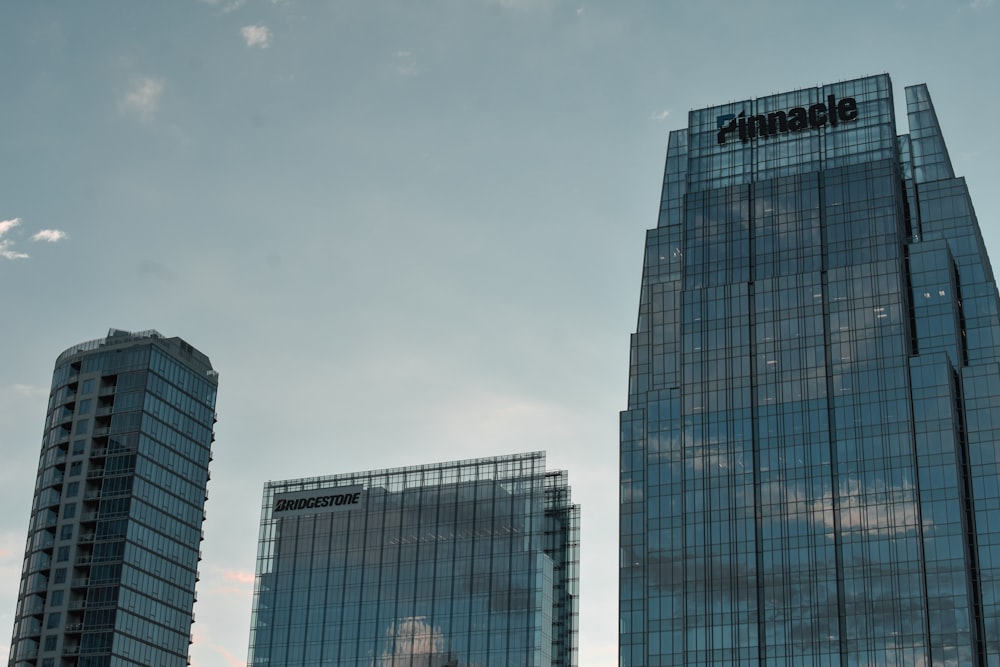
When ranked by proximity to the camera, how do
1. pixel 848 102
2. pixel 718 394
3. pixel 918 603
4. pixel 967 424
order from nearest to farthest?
pixel 918 603
pixel 967 424
pixel 718 394
pixel 848 102

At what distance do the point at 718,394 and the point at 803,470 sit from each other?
16.8 meters

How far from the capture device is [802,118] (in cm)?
19638

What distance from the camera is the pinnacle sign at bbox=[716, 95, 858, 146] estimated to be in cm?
19388

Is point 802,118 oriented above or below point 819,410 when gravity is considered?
above

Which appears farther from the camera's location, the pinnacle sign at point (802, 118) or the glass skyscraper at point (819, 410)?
the pinnacle sign at point (802, 118)

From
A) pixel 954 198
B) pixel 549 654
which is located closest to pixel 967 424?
pixel 954 198

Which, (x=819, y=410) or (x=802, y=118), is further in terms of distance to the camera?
(x=802, y=118)

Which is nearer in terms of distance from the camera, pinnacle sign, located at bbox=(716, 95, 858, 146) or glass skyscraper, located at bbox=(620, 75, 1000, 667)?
glass skyscraper, located at bbox=(620, 75, 1000, 667)

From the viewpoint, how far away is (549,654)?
195 m

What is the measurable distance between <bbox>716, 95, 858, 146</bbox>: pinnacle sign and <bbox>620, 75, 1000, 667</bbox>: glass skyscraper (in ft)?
0.81

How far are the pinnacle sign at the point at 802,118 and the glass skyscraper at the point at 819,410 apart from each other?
0.81 feet

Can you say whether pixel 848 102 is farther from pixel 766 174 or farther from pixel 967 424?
pixel 967 424

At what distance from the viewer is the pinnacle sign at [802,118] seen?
194 meters

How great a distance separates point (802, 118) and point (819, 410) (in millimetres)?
49347
